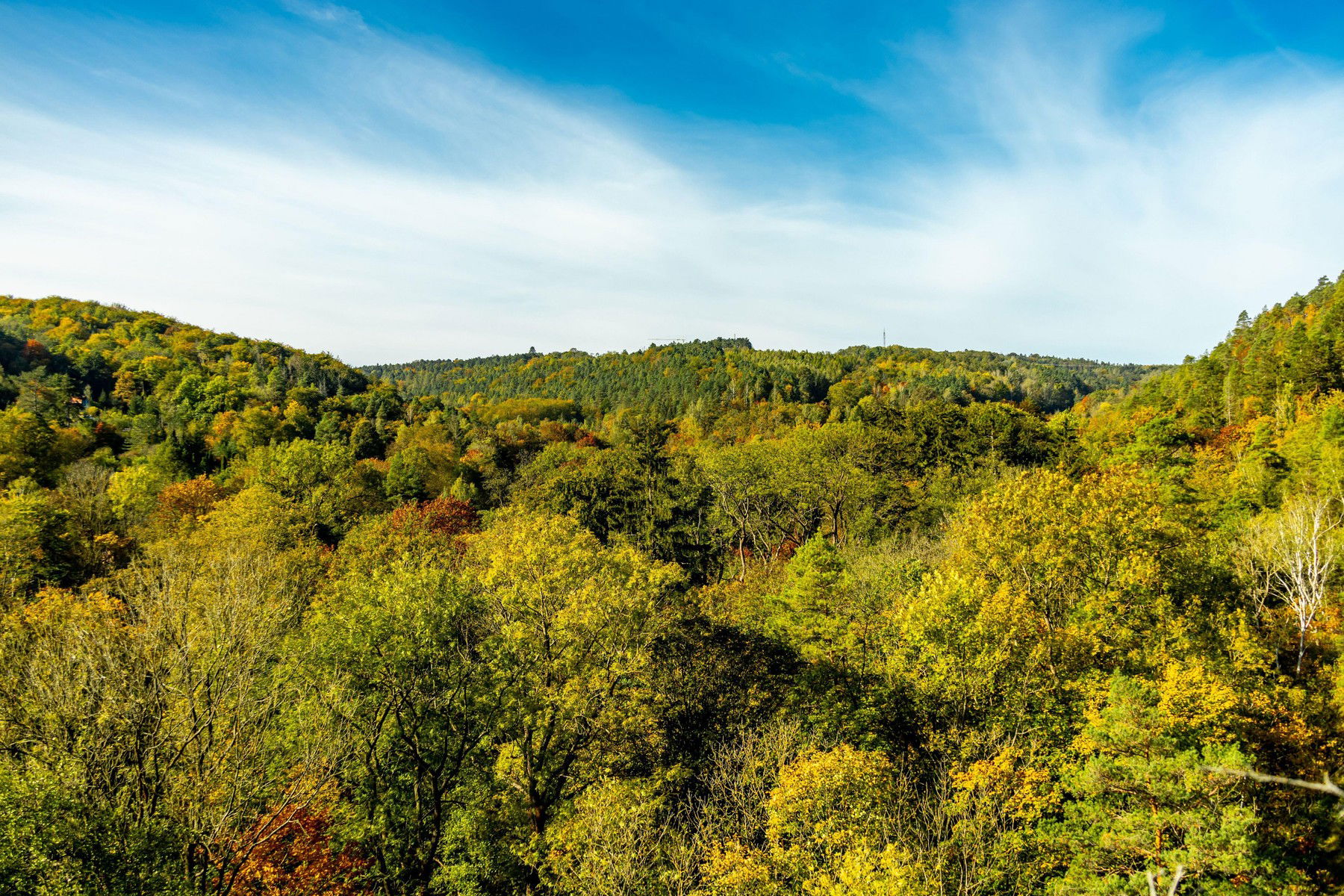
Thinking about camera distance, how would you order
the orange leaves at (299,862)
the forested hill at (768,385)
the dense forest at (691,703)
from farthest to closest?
1. the forested hill at (768,385)
2. the orange leaves at (299,862)
3. the dense forest at (691,703)

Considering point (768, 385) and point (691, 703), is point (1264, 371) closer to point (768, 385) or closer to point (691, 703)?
point (691, 703)

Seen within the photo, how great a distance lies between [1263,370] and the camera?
216ft

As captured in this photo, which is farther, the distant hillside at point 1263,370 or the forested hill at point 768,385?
the forested hill at point 768,385

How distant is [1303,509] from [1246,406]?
151 ft

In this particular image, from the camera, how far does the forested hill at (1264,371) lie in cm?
5775

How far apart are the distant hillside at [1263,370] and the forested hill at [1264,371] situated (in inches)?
2.9

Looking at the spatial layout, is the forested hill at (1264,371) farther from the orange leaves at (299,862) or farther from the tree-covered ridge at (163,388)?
the tree-covered ridge at (163,388)

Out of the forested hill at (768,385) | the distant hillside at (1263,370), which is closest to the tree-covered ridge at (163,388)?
the forested hill at (768,385)

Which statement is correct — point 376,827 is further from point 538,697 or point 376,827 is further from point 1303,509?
point 1303,509

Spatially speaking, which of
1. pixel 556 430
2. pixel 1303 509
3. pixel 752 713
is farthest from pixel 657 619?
pixel 556 430

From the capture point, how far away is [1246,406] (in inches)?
2564

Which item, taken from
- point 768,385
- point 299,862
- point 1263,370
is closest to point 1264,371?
point 1263,370

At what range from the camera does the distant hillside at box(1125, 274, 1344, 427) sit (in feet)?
190

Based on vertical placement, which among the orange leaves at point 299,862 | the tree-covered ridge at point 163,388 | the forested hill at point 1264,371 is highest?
the forested hill at point 1264,371
